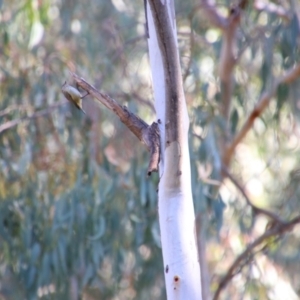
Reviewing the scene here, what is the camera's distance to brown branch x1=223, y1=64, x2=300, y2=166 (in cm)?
294

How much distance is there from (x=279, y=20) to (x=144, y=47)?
622 mm

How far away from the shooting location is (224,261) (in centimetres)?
409

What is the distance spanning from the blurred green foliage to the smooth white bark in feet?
3.81

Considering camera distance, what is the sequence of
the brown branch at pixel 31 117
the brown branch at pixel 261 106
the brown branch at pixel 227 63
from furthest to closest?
the brown branch at pixel 227 63 → the brown branch at pixel 261 106 → the brown branch at pixel 31 117

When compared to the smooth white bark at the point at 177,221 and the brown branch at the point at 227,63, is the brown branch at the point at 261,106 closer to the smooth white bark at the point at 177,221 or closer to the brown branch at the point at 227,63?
the brown branch at the point at 227,63

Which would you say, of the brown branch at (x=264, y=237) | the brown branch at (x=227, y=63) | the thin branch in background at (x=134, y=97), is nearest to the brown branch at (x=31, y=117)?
the thin branch in background at (x=134, y=97)

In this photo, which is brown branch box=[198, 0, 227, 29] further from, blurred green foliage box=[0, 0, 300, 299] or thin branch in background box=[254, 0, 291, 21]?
thin branch in background box=[254, 0, 291, 21]

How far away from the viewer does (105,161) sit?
3021mm

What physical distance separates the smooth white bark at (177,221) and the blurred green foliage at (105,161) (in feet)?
3.81

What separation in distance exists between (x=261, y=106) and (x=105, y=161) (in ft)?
2.37

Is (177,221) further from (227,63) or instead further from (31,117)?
(227,63)

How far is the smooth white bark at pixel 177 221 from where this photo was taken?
1.30 meters

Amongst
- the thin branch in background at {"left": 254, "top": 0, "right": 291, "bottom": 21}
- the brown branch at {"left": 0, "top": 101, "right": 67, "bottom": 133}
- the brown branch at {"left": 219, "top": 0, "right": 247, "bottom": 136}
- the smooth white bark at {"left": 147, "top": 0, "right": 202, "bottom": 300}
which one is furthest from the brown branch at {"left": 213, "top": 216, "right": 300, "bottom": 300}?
the smooth white bark at {"left": 147, "top": 0, "right": 202, "bottom": 300}

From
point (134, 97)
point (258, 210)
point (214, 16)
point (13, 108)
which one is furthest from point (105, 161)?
point (214, 16)
